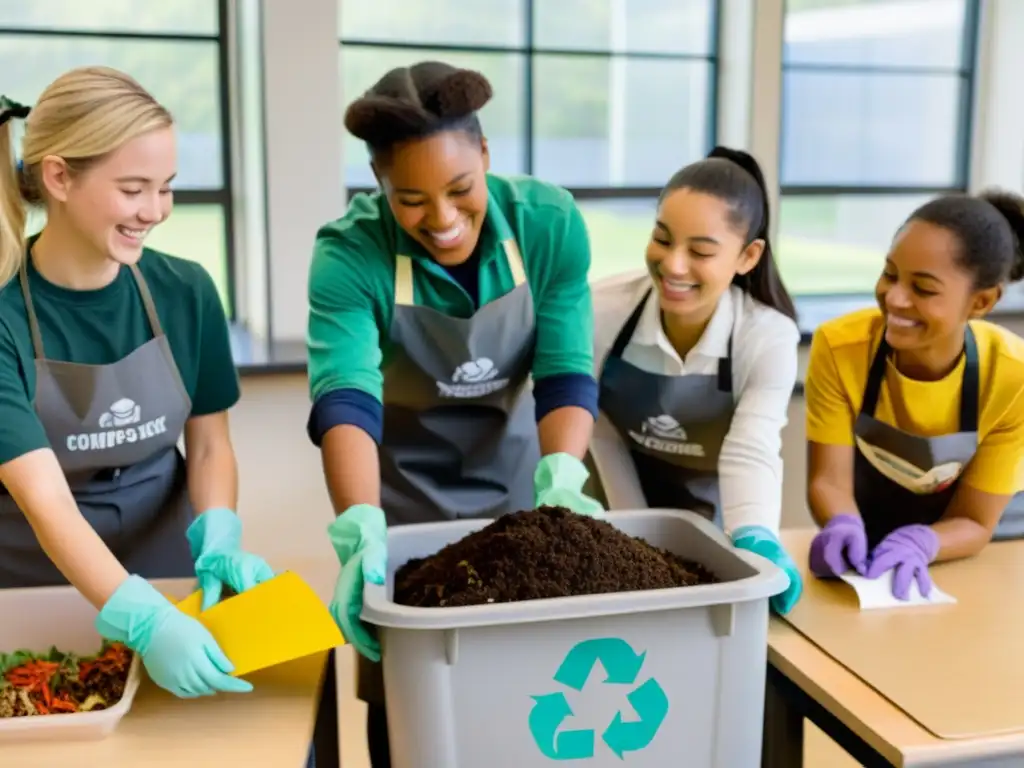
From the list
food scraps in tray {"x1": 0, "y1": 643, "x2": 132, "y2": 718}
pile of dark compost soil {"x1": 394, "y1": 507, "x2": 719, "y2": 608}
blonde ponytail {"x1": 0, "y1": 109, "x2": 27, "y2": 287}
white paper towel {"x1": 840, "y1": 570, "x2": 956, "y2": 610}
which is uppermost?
blonde ponytail {"x1": 0, "y1": 109, "x2": 27, "y2": 287}

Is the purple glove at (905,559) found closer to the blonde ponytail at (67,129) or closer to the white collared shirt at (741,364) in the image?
the white collared shirt at (741,364)

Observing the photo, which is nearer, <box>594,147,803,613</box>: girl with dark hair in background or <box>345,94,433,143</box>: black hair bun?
<box>345,94,433,143</box>: black hair bun

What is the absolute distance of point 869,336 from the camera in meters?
1.52

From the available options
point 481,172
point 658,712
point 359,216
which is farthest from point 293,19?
point 658,712

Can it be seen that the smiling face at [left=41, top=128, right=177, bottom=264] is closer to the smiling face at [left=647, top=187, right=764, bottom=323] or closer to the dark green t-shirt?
the dark green t-shirt

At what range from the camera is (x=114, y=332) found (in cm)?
133

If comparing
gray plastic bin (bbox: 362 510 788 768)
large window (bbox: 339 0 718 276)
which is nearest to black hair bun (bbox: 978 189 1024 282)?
gray plastic bin (bbox: 362 510 788 768)

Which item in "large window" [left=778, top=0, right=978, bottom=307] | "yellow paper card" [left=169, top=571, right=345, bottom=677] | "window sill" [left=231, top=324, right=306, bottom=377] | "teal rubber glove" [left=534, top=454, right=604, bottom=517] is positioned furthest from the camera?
"large window" [left=778, top=0, right=978, bottom=307]

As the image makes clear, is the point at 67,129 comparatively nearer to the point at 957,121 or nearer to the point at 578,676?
the point at 578,676

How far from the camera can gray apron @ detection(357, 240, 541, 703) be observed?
4.97 feet

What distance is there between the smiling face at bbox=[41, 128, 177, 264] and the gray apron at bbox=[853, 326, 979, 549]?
1.04 metres

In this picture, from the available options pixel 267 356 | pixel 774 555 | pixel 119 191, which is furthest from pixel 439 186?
pixel 267 356

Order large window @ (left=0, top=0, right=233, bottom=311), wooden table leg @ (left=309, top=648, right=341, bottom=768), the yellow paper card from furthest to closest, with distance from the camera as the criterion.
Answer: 1. large window @ (left=0, top=0, right=233, bottom=311)
2. wooden table leg @ (left=309, top=648, right=341, bottom=768)
3. the yellow paper card

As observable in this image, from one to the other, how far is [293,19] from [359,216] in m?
1.08
